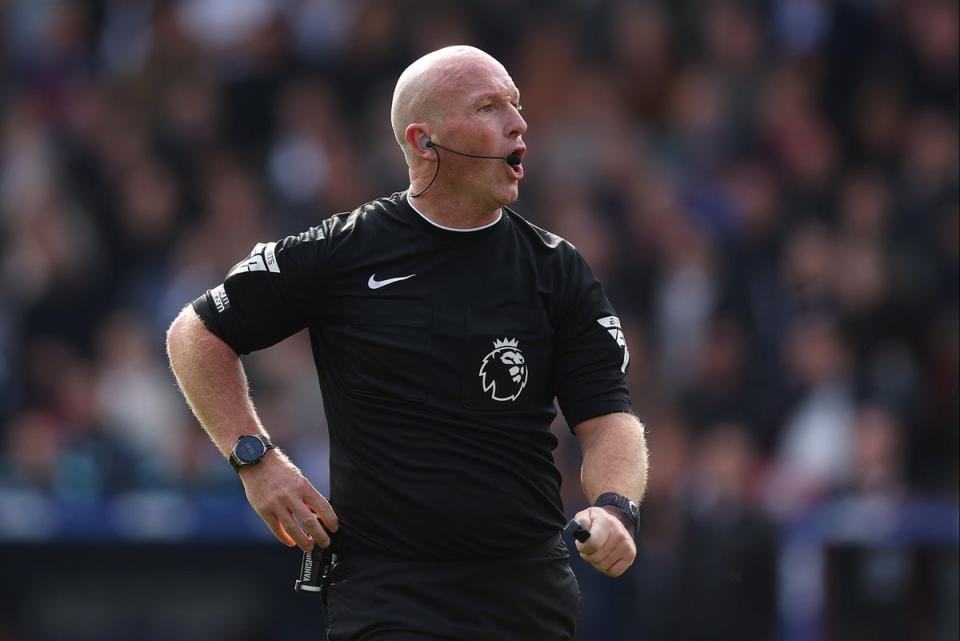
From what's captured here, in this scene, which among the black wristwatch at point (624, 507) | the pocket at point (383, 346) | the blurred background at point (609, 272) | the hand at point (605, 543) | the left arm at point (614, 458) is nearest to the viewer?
the hand at point (605, 543)

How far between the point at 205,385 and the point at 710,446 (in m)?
5.28

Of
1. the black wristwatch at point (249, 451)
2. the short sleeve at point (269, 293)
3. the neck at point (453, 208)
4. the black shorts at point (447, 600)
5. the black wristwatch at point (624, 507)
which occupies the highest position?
the neck at point (453, 208)

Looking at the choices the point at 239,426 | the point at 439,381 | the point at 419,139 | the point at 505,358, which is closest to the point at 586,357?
the point at 505,358

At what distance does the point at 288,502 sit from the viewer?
4898mm

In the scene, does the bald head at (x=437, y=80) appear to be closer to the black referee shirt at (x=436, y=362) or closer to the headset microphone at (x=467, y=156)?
the headset microphone at (x=467, y=156)

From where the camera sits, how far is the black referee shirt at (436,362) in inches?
193

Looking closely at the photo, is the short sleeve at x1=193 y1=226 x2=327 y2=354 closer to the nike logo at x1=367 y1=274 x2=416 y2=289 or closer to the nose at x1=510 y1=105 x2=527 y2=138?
the nike logo at x1=367 y1=274 x2=416 y2=289

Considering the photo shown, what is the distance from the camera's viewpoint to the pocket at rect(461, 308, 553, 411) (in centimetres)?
495

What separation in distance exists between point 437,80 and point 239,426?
1193 mm

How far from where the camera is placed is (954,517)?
8.94 m

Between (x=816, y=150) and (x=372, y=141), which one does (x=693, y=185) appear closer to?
(x=816, y=150)

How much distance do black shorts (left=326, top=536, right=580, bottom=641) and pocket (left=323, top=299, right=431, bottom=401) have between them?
1.66ft

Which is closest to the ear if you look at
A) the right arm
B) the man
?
the man

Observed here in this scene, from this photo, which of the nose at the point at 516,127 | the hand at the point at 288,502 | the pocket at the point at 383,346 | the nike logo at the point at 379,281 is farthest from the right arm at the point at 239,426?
the nose at the point at 516,127
